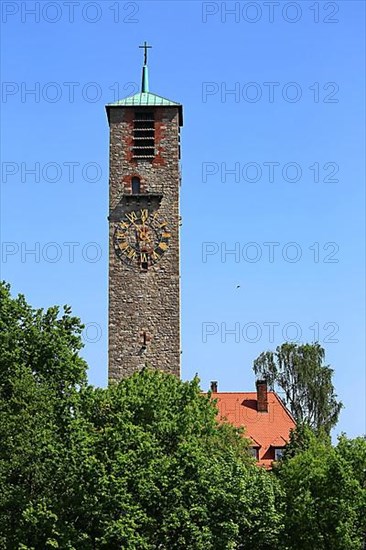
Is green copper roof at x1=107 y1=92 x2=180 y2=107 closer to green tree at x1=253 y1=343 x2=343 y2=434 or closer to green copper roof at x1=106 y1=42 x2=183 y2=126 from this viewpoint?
green copper roof at x1=106 y1=42 x2=183 y2=126

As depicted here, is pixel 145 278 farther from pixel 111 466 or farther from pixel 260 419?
pixel 111 466

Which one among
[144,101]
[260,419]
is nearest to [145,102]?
[144,101]

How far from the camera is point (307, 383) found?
63125 mm

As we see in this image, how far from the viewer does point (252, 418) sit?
53.4m

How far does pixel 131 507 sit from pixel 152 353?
49.6 ft

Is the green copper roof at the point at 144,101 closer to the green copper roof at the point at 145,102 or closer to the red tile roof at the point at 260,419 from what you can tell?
the green copper roof at the point at 145,102

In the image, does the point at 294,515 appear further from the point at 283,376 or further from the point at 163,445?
the point at 283,376

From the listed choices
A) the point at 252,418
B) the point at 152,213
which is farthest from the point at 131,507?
the point at 252,418

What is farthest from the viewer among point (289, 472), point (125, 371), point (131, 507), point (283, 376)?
point (283, 376)

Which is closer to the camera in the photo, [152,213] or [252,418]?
[152,213]

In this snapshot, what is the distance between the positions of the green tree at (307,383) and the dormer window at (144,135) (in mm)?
22809

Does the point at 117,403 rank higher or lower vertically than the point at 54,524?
higher

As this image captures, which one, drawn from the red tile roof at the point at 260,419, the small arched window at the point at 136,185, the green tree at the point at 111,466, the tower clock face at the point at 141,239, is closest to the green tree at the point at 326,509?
the green tree at the point at 111,466

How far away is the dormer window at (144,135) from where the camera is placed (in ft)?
147
